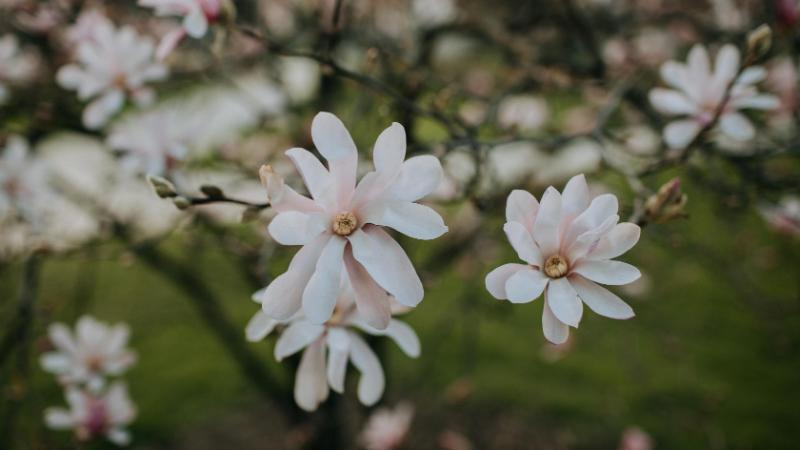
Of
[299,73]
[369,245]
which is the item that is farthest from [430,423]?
[299,73]

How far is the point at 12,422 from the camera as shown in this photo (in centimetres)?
182

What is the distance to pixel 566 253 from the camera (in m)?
0.91

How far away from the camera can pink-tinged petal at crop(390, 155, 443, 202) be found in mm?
829

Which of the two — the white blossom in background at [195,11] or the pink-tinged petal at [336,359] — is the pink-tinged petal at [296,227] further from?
the white blossom in background at [195,11]

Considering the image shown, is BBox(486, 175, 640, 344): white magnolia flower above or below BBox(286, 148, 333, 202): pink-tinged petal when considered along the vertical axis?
below

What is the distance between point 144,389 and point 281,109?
2969 mm

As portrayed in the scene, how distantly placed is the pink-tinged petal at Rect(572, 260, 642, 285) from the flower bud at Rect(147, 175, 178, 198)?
0.69m

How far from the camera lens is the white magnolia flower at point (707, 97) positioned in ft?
4.32

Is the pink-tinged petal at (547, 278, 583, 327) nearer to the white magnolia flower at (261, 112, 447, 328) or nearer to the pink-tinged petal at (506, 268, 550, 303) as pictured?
the pink-tinged petal at (506, 268, 550, 303)

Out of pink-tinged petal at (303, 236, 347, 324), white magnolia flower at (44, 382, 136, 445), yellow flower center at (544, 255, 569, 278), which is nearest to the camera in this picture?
pink-tinged petal at (303, 236, 347, 324)

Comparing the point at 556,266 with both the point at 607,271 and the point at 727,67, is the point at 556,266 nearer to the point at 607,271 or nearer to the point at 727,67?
the point at 607,271

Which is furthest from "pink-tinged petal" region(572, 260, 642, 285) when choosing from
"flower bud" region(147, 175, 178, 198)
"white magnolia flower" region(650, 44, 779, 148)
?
"flower bud" region(147, 175, 178, 198)

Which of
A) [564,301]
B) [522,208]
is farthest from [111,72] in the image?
[564,301]

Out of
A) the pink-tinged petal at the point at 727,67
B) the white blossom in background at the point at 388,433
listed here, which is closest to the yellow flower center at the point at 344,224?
the pink-tinged petal at the point at 727,67
